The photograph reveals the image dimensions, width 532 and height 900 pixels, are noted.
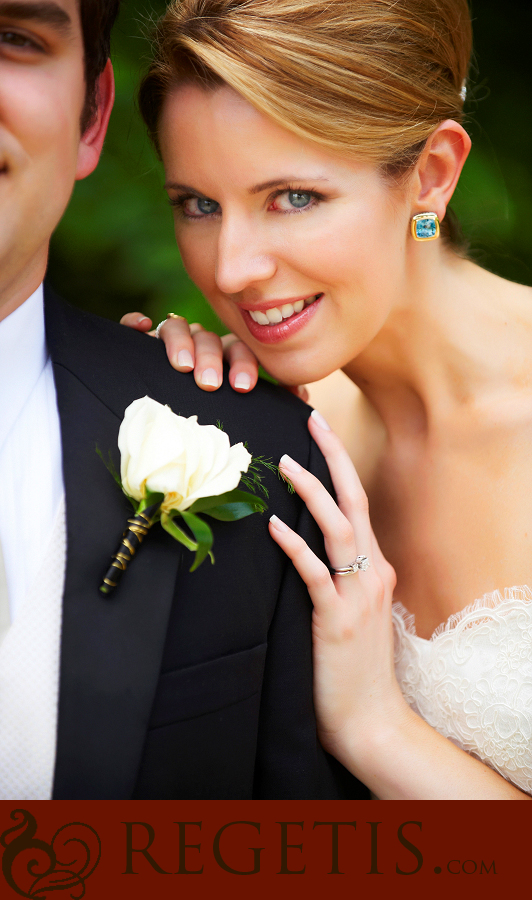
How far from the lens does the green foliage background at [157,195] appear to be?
7.26ft

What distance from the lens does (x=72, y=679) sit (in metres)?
1.12

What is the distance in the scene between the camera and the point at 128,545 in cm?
115

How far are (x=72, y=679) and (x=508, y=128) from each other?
2.25 m

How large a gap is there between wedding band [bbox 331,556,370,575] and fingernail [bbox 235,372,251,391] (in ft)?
1.29

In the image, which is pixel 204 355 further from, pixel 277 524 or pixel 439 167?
pixel 439 167

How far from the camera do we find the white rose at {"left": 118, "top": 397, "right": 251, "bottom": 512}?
1124 mm

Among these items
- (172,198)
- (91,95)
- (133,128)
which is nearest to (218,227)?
(172,198)

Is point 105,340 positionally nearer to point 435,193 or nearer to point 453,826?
point 435,193

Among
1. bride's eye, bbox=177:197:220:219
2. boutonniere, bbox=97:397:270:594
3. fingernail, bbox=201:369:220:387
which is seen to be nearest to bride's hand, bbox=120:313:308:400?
fingernail, bbox=201:369:220:387

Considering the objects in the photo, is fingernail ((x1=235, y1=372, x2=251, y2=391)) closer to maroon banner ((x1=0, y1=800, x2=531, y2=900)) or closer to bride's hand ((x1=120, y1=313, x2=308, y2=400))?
bride's hand ((x1=120, y1=313, x2=308, y2=400))

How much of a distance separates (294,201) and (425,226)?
0.38 m

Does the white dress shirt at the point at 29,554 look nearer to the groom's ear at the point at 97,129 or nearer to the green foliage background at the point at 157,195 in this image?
the groom's ear at the point at 97,129

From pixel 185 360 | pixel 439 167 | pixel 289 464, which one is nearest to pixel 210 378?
pixel 185 360

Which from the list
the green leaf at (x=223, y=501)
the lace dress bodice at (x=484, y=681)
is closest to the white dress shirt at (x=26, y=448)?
the green leaf at (x=223, y=501)
